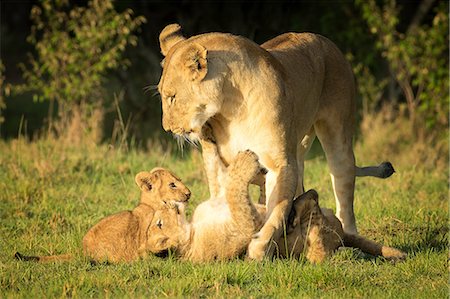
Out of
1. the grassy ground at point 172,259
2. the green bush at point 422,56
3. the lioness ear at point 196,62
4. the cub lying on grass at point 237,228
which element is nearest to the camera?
the grassy ground at point 172,259

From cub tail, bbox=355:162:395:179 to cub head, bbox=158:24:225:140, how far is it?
180cm

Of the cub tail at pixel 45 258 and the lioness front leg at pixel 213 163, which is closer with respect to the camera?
the cub tail at pixel 45 258

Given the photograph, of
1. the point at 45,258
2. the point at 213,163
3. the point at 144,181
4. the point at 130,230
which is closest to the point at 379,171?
the point at 213,163

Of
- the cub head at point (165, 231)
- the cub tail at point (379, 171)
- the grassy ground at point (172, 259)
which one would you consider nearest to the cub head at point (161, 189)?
the cub head at point (165, 231)

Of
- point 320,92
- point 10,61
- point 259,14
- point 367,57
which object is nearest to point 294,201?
point 320,92

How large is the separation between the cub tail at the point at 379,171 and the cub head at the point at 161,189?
5.35ft

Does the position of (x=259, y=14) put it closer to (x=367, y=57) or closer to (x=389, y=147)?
(x=367, y=57)

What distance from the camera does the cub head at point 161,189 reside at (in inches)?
219

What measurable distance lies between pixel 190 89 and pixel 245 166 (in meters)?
0.52

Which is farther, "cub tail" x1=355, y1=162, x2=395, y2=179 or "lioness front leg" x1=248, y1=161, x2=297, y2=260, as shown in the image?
"cub tail" x1=355, y1=162, x2=395, y2=179

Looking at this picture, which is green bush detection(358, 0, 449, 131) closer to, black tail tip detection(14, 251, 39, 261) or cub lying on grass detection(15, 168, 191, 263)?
cub lying on grass detection(15, 168, 191, 263)

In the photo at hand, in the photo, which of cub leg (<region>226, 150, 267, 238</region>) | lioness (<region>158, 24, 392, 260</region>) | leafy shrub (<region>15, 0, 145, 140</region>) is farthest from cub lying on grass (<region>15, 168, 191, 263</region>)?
leafy shrub (<region>15, 0, 145, 140</region>)

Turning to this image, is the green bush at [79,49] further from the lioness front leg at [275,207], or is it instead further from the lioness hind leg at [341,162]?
the lioness front leg at [275,207]

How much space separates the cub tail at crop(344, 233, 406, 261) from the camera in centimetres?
564
